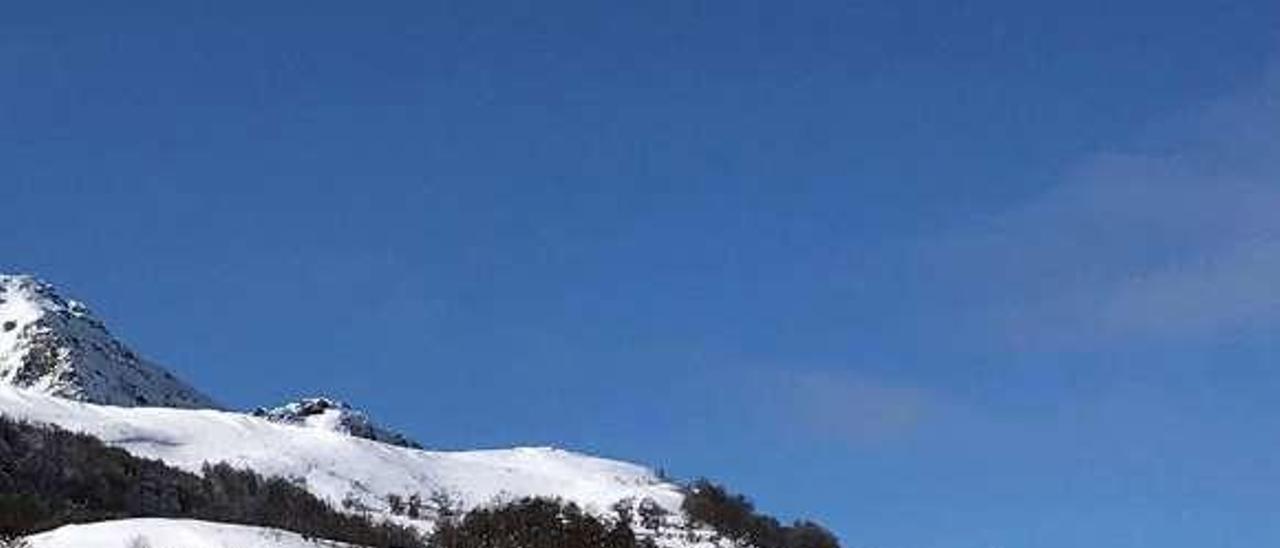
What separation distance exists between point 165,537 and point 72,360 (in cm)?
14164

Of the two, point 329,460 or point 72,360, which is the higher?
point 72,360

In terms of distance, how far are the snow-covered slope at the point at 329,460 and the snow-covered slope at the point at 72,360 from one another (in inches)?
2814

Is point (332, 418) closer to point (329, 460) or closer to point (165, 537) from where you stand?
point (329, 460)

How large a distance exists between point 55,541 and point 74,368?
138349mm

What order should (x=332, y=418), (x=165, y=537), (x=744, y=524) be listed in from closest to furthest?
(x=165, y=537), (x=744, y=524), (x=332, y=418)

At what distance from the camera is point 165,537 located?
89.6ft

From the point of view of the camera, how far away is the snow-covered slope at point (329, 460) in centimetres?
7044

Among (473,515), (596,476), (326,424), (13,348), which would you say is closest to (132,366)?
(13,348)

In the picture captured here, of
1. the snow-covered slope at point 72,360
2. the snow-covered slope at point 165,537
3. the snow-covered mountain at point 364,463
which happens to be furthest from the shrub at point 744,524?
the snow-covered slope at point 72,360

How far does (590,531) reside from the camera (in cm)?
3794

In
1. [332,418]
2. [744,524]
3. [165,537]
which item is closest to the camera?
[165,537]

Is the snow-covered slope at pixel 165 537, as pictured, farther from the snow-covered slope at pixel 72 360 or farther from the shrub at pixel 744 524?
the snow-covered slope at pixel 72 360

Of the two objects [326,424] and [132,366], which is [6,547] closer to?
[326,424]

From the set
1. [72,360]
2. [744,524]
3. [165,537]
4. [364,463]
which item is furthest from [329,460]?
[72,360]
